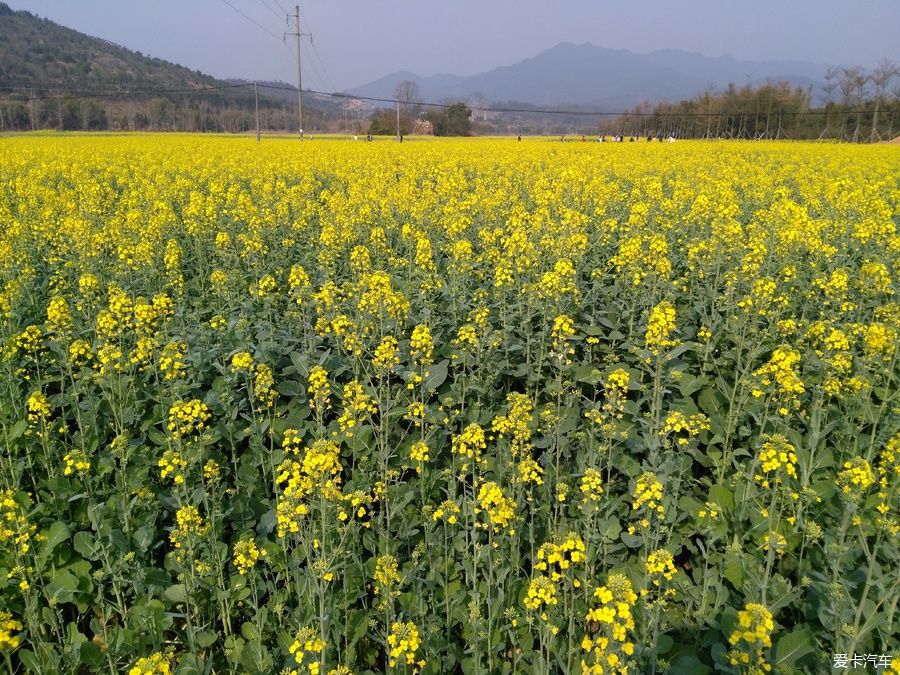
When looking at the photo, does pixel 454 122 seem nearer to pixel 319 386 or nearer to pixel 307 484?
pixel 319 386

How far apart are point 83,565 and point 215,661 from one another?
0.98m

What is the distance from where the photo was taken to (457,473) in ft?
13.5

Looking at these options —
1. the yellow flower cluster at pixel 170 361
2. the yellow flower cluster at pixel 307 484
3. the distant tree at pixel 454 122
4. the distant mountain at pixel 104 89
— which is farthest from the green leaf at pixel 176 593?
the distant tree at pixel 454 122

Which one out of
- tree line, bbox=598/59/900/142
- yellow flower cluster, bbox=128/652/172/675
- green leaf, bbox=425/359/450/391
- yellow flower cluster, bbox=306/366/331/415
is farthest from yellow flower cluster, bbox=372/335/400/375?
tree line, bbox=598/59/900/142

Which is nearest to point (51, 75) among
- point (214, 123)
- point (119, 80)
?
point (119, 80)

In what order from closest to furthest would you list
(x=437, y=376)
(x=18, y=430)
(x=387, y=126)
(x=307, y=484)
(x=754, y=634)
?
(x=754, y=634), (x=307, y=484), (x=18, y=430), (x=437, y=376), (x=387, y=126)

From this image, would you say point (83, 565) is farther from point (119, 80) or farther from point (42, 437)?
point (119, 80)

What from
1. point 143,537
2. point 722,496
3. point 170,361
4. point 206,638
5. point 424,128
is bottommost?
point 206,638

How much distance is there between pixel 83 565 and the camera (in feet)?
11.1

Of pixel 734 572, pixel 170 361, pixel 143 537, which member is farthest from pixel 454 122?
pixel 734 572

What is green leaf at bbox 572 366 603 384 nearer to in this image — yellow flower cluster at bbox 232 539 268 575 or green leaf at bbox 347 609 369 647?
green leaf at bbox 347 609 369 647

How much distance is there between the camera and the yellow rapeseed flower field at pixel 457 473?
2.83 meters

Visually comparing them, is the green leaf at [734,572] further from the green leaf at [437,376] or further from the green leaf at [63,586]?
the green leaf at [63,586]

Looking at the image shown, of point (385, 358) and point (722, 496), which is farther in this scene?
point (385, 358)
